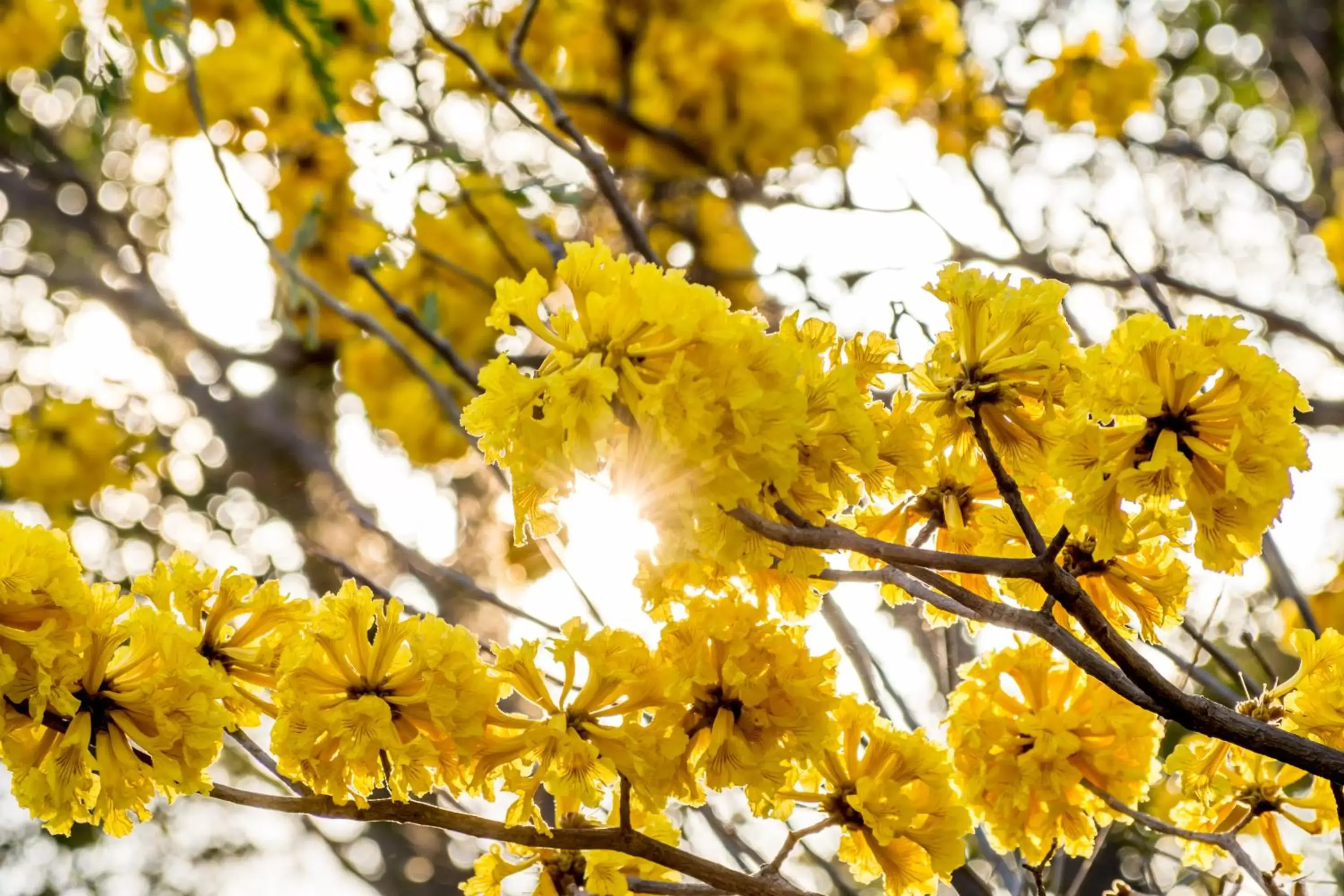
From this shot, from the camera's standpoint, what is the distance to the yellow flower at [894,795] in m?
1.51

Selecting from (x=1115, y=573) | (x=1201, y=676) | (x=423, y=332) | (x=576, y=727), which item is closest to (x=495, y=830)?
(x=576, y=727)

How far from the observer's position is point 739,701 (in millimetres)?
1357

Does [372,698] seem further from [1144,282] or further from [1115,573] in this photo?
[1144,282]

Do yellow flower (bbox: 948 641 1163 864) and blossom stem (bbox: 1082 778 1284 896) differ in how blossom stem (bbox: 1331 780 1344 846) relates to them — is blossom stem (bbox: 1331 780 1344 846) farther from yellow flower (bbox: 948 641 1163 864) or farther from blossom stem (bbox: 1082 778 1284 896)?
yellow flower (bbox: 948 641 1163 864)

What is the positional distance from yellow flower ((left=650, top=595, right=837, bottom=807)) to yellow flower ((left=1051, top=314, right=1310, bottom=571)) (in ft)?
1.18

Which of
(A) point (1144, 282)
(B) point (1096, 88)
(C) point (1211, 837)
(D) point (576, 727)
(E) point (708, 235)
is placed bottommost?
(D) point (576, 727)

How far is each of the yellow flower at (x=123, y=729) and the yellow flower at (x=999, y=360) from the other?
0.83 m

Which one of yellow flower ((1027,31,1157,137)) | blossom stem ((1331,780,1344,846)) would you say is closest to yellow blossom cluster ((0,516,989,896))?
blossom stem ((1331,780,1344,846))

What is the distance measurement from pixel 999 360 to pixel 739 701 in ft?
1.55

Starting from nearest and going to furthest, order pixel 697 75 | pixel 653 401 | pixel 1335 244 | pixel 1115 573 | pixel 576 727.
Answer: pixel 653 401 → pixel 576 727 → pixel 1115 573 → pixel 697 75 → pixel 1335 244

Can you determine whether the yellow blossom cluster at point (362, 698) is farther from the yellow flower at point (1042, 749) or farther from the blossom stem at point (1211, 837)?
the blossom stem at point (1211, 837)

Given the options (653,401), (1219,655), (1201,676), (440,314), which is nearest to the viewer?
(653,401)

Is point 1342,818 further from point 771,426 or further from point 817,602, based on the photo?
point 771,426

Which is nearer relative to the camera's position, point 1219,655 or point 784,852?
point 784,852
